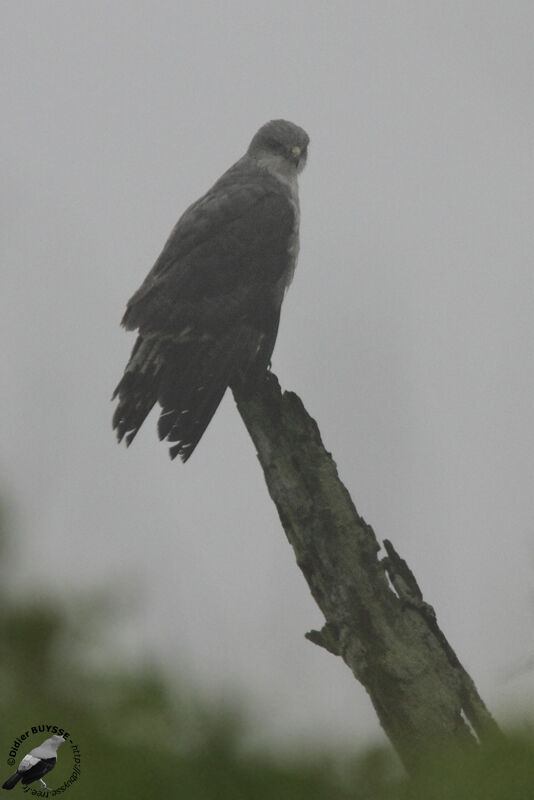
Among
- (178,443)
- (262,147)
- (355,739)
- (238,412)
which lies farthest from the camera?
(262,147)

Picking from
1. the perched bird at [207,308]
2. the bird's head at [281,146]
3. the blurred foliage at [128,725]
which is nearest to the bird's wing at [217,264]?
the perched bird at [207,308]

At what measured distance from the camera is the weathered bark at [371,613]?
312 cm

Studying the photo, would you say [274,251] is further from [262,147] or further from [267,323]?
[262,147]

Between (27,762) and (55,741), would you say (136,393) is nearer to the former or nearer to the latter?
(27,762)

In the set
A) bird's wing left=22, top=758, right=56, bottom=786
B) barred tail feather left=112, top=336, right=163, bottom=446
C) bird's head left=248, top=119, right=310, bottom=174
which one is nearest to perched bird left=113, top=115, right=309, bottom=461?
barred tail feather left=112, top=336, right=163, bottom=446

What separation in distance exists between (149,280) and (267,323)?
803mm

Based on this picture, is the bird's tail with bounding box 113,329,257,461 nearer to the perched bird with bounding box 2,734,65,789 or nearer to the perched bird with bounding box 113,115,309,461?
the perched bird with bounding box 113,115,309,461

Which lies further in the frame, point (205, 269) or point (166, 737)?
point (205, 269)

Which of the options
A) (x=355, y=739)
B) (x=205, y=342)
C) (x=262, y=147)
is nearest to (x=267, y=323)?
(x=205, y=342)

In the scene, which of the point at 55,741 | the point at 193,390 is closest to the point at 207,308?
the point at 193,390

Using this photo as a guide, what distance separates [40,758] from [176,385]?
3.29 meters

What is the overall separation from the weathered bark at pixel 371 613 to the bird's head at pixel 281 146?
3500mm

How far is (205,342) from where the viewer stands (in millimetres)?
4980

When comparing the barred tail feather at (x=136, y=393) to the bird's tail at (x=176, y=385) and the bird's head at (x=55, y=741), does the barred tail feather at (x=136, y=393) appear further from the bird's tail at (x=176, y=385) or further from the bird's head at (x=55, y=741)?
the bird's head at (x=55, y=741)
